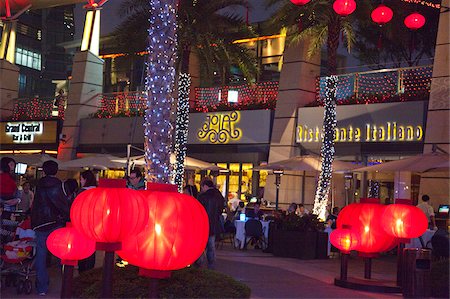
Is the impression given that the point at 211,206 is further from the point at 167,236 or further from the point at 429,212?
the point at 429,212

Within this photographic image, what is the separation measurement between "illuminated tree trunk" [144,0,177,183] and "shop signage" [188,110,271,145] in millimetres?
15543

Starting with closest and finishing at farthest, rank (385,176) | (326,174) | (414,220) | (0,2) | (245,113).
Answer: (414,220), (326,174), (385,176), (245,113), (0,2)

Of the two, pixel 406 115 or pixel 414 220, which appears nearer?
pixel 414 220

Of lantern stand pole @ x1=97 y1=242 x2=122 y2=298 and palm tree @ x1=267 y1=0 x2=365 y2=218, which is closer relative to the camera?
lantern stand pole @ x1=97 y1=242 x2=122 y2=298

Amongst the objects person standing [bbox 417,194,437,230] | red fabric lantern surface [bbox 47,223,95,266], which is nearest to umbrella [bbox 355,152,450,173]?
person standing [bbox 417,194,437,230]

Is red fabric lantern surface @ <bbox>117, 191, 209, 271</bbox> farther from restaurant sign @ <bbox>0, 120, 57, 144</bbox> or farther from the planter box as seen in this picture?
restaurant sign @ <bbox>0, 120, 57, 144</bbox>

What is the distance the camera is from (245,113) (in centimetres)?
2802

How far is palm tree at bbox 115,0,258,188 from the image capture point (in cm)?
2547

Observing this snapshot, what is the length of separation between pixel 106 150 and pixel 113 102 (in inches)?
93.2

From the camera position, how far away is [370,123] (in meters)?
23.7

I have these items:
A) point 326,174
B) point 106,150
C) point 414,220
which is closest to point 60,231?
point 414,220

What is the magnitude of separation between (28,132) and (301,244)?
22960 mm

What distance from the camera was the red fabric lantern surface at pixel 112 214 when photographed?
7023 mm

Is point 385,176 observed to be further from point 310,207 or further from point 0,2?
point 0,2
